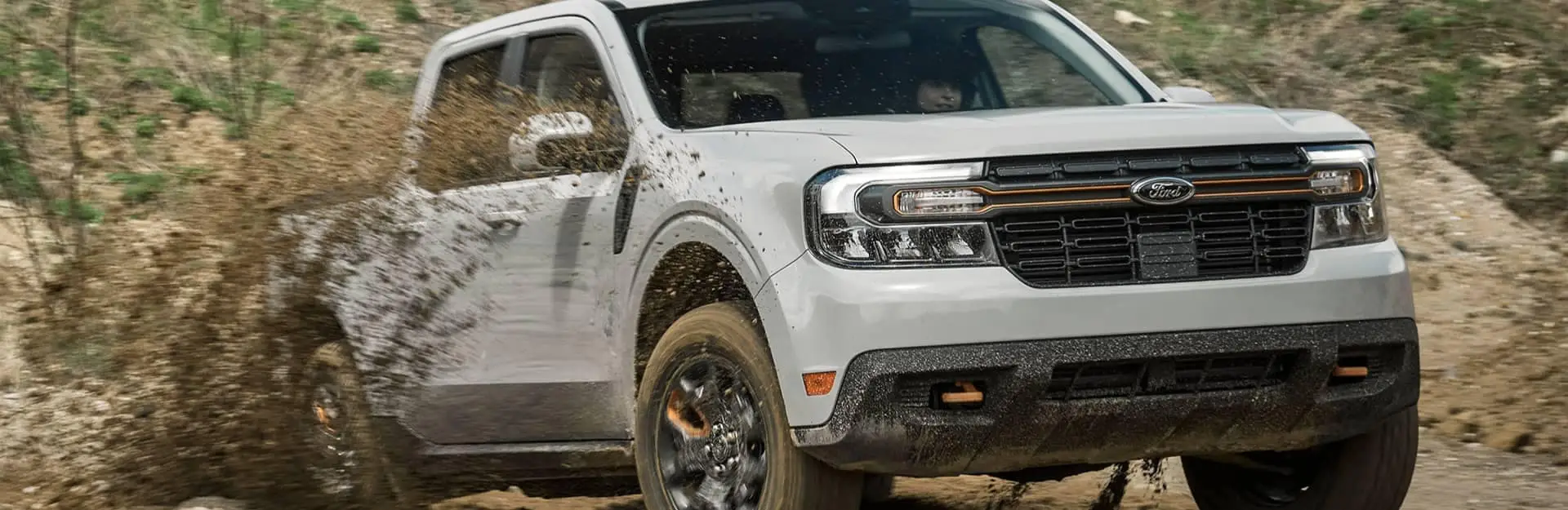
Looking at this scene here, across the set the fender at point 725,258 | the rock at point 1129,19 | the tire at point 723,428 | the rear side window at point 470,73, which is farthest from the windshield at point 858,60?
the rock at point 1129,19

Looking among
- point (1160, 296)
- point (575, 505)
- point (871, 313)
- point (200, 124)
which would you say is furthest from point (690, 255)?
point (200, 124)

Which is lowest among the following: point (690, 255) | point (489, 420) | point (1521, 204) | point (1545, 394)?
point (1521, 204)

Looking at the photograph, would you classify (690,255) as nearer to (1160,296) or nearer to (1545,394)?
(1160,296)

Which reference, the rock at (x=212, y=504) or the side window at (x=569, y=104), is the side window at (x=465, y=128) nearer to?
the side window at (x=569, y=104)

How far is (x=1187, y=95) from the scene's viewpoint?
19.0 feet

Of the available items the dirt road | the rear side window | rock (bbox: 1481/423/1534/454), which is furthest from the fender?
rock (bbox: 1481/423/1534/454)

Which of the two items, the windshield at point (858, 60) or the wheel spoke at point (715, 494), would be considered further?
the windshield at point (858, 60)

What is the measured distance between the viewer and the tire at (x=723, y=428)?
439 centimetres

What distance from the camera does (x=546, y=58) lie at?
593 centimetres

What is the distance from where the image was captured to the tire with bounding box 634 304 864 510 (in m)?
4.39

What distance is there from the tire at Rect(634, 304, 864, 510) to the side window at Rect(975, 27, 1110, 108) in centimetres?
153

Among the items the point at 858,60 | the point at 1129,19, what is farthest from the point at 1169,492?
the point at 1129,19

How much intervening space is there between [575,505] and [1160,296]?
3.32m

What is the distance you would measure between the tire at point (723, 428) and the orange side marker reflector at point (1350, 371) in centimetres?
114
